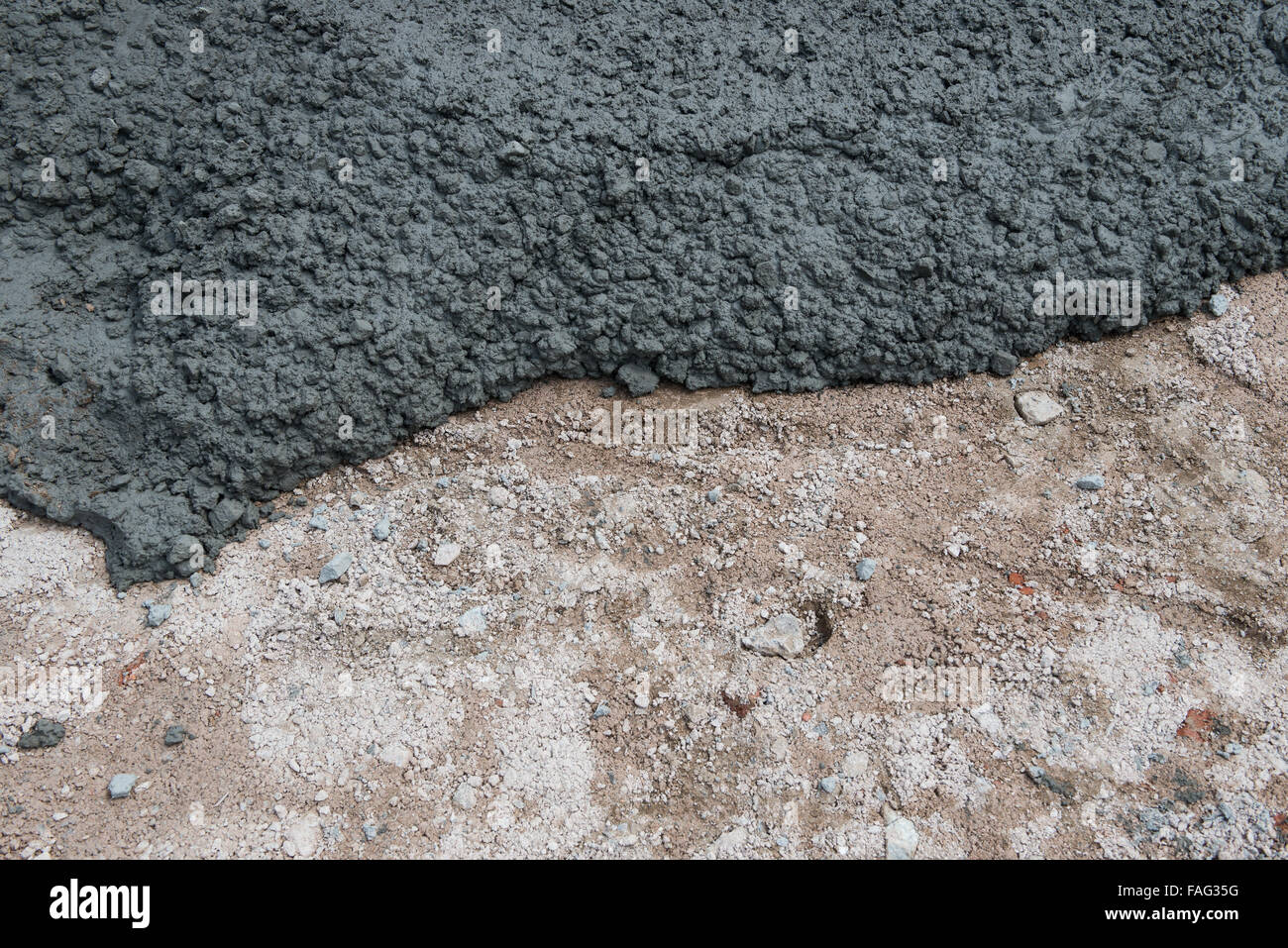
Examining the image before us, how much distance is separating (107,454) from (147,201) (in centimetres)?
127

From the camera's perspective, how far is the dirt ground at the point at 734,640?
12.7ft

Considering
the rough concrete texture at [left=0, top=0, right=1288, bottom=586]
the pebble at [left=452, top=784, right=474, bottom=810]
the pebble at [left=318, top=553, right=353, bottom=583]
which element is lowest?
the pebble at [left=452, top=784, right=474, bottom=810]

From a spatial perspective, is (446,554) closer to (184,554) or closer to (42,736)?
(184,554)

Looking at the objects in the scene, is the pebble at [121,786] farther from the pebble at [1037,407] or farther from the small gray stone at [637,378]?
the pebble at [1037,407]

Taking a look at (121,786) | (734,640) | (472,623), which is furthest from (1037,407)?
(121,786)

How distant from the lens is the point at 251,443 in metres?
4.65

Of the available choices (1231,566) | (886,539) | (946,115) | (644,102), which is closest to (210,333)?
(644,102)

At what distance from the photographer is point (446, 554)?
458cm

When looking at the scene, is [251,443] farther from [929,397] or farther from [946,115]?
[946,115]

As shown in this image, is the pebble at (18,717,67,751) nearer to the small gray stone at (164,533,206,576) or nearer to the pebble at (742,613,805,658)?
the small gray stone at (164,533,206,576)

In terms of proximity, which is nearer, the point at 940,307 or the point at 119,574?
the point at 119,574

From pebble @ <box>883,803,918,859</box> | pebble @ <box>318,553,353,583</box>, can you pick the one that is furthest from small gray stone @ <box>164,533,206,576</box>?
pebble @ <box>883,803,918,859</box>

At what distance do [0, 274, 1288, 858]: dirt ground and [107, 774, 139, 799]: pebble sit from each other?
1.5 inches

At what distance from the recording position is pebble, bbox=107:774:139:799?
3.98 m
